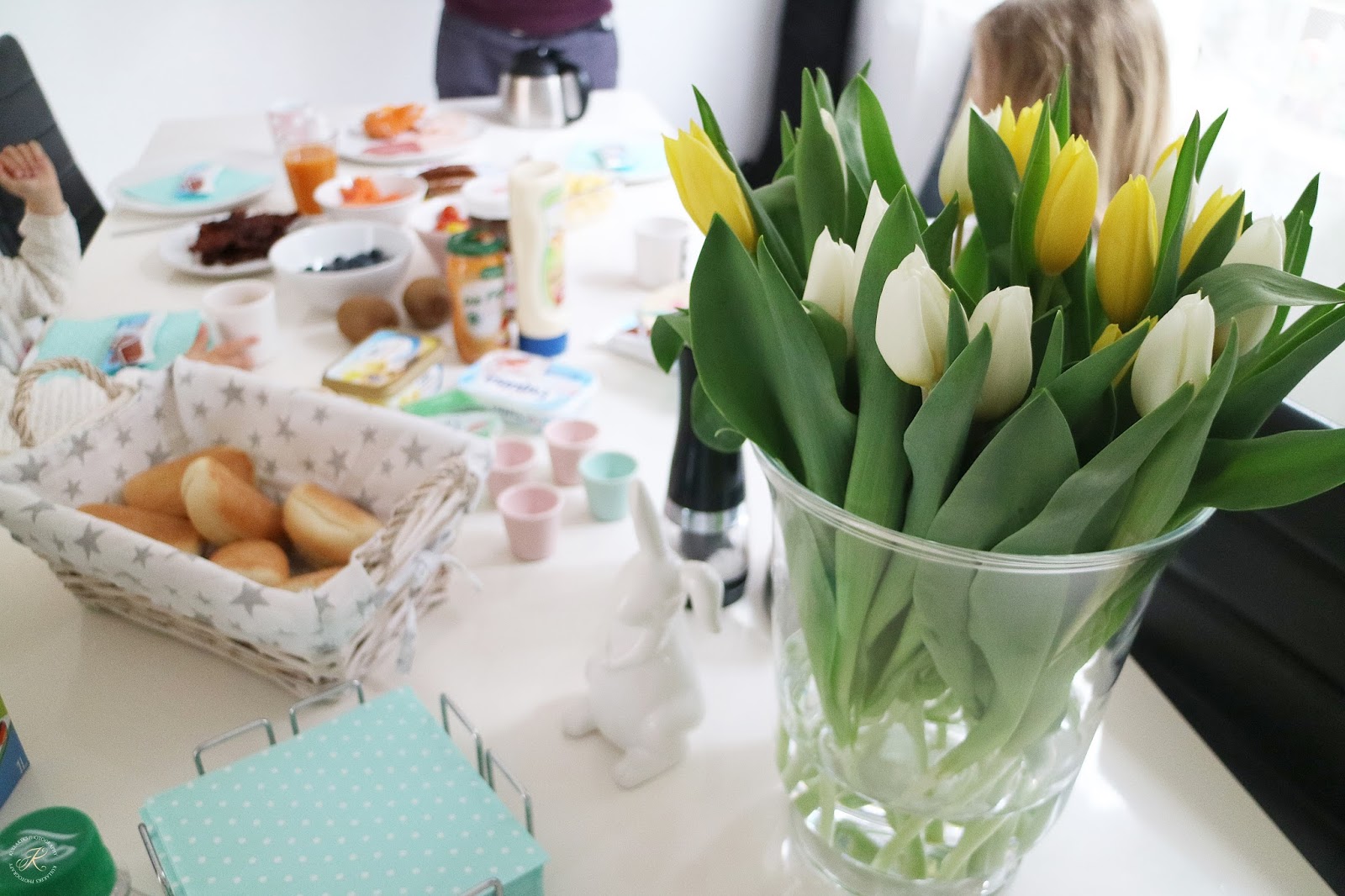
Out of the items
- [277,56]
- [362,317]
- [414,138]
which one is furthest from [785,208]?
[277,56]

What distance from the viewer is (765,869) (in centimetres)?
54

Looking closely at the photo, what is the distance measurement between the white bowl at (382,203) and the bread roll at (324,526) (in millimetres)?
698

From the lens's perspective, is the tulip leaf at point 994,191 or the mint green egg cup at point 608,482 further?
the mint green egg cup at point 608,482

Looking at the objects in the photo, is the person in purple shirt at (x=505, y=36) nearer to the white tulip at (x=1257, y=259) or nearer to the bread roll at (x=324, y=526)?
the bread roll at (x=324, y=526)

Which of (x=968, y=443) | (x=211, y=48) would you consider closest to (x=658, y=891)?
(x=968, y=443)

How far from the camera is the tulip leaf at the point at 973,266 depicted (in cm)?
49

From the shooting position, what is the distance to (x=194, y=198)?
1.44 metres

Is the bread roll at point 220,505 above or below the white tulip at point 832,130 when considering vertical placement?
below

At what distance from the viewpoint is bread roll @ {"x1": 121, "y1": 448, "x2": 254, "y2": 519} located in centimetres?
72

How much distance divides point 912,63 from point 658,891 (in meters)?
2.46

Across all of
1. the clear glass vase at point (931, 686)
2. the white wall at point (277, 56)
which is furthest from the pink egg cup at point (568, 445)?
the white wall at point (277, 56)

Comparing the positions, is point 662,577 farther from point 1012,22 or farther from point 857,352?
point 1012,22

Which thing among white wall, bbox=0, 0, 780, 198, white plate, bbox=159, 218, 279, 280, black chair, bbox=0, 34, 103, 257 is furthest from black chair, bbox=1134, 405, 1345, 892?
white wall, bbox=0, 0, 780, 198

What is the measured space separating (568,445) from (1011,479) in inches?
20.1
